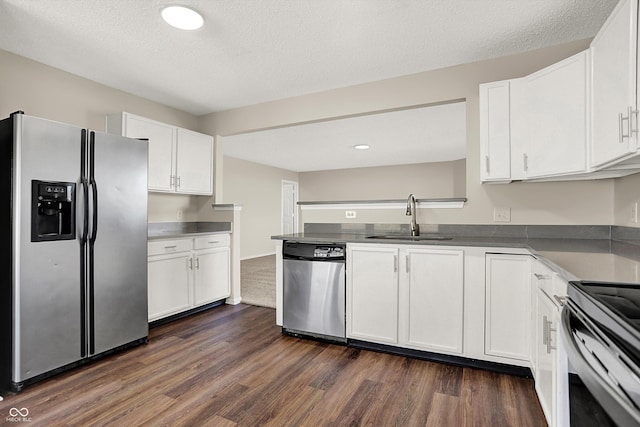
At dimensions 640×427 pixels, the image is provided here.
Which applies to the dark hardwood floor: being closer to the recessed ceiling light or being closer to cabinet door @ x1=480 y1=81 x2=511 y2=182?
cabinet door @ x1=480 y1=81 x2=511 y2=182

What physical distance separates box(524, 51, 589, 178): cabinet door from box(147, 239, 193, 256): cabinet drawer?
3093 millimetres

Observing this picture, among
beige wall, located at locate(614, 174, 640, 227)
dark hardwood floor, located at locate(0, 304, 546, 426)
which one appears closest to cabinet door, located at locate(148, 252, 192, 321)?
dark hardwood floor, located at locate(0, 304, 546, 426)

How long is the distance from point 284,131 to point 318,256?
9.24 ft

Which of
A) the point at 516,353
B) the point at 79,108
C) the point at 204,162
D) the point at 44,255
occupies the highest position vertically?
the point at 79,108

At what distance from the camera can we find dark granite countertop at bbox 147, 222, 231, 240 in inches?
138

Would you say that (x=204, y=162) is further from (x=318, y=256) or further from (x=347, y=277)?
(x=347, y=277)

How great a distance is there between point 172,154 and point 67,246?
154 centimetres

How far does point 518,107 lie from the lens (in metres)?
2.26

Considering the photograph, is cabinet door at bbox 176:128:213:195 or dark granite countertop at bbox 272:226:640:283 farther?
cabinet door at bbox 176:128:213:195

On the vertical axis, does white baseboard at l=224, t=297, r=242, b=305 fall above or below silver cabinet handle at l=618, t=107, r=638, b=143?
below

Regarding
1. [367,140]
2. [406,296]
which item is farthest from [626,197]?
[367,140]

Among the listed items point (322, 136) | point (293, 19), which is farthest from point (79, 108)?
point (322, 136)

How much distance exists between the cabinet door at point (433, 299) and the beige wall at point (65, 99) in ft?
9.31

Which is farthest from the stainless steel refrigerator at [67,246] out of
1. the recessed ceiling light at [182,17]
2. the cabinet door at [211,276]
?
the recessed ceiling light at [182,17]
